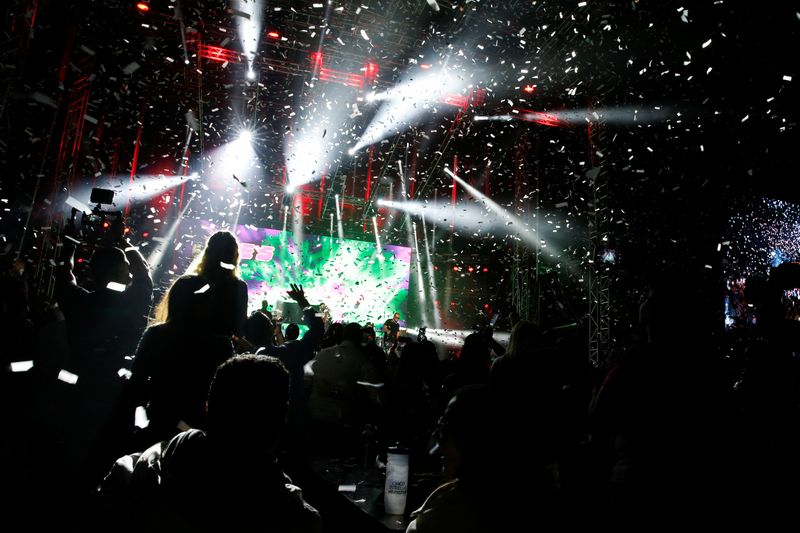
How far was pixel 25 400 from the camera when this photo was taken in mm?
2445

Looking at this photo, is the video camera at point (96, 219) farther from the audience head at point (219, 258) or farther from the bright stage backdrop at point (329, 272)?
the bright stage backdrop at point (329, 272)

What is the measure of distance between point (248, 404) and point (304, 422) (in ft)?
8.13

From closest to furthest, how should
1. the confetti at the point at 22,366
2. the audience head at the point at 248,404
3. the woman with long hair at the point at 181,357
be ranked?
the audience head at the point at 248,404 → the woman with long hair at the point at 181,357 → the confetti at the point at 22,366

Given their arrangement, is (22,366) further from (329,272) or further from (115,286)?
(329,272)

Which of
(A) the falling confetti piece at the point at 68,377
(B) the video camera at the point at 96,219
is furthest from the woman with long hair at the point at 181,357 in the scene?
(B) the video camera at the point at 96,219

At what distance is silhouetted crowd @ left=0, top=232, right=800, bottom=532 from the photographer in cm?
106

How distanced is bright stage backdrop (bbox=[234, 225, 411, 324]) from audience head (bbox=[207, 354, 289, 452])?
38.6ft

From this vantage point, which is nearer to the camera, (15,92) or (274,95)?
(15,92)

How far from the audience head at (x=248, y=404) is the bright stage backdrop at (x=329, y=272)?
1177 cm

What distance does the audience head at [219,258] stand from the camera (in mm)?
2328

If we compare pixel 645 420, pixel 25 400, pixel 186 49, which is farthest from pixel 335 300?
pixel 645 420

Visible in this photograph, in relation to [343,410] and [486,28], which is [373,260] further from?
[343,410]

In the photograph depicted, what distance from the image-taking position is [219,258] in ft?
7.71

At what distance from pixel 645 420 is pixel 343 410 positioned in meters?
2.58
